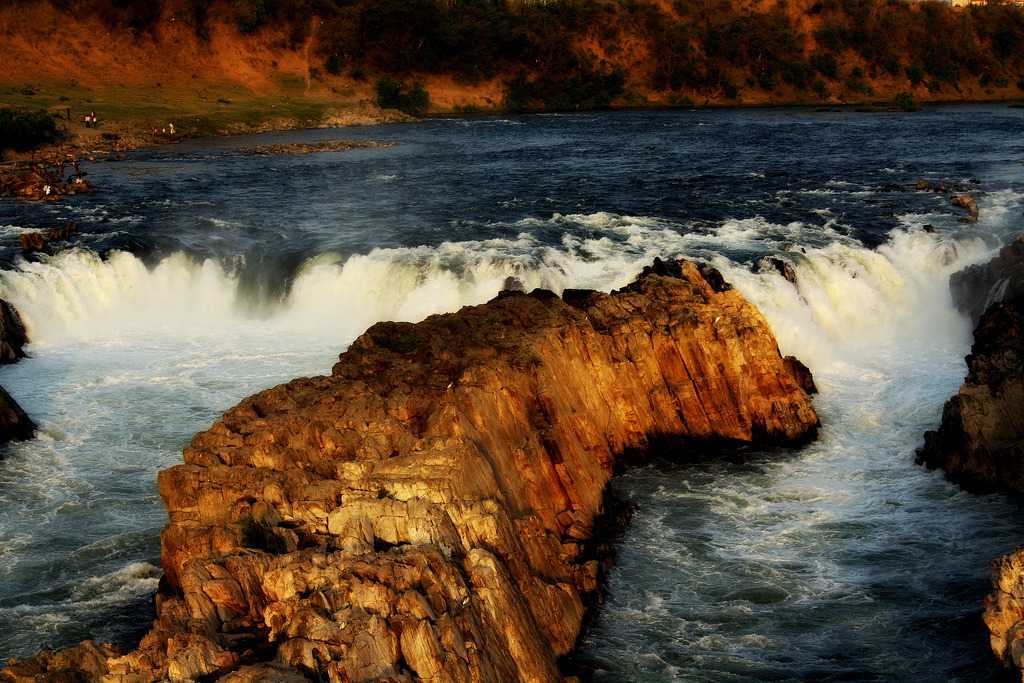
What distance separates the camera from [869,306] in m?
41.3

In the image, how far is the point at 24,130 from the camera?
78875mm

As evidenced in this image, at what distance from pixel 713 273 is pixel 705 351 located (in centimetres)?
450

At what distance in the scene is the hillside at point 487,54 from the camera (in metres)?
107

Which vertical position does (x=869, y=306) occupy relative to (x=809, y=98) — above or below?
below

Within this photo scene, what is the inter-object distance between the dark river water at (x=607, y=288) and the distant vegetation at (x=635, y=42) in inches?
1666

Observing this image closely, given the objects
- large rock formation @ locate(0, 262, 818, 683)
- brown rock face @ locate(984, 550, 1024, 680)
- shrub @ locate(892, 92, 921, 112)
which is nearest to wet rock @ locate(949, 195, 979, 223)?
large rock formation @ locate(0, 262, 818, 683)

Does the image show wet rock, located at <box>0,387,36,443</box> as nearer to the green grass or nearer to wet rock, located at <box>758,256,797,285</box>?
wet rock, located at <box>758,256,797,285</box>

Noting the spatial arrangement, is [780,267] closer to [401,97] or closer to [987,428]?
[987,428]

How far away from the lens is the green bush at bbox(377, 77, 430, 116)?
116 m

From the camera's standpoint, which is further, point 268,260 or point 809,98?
point 809,98

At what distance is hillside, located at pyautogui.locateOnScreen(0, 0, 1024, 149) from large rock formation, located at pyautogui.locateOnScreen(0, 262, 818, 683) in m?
75.0

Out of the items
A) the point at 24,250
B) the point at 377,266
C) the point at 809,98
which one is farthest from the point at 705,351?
the point at 809,98

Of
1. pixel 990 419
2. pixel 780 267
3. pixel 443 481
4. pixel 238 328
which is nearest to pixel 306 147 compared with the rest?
pixel 238 328

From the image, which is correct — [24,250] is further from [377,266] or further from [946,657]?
[946,657]
